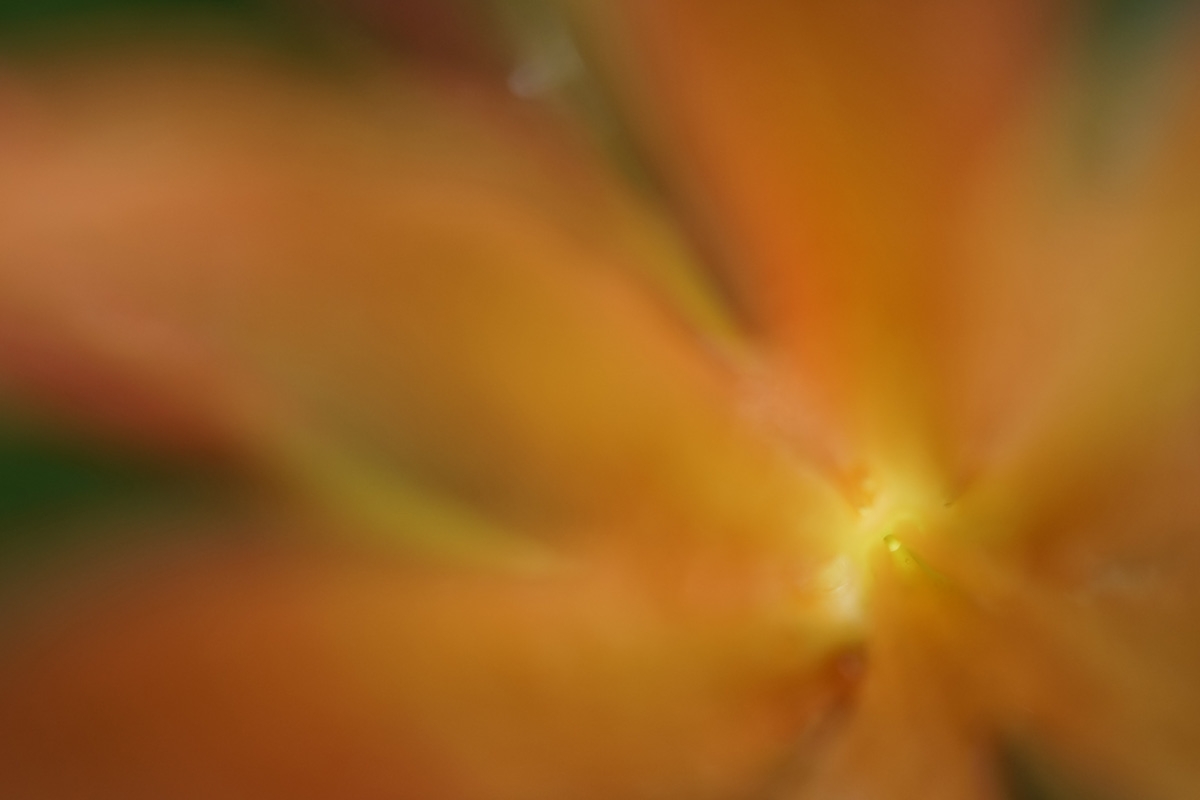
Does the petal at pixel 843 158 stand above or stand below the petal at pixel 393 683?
above

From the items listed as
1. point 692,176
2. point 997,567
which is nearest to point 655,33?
point 692,176

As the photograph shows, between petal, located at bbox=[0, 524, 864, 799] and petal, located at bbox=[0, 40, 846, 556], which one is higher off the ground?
petal, located at bbox=[0, 40, 846, 556]

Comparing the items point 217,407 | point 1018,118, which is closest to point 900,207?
point 1018,118

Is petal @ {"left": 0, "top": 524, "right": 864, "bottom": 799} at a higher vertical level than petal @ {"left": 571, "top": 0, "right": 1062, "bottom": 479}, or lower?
lower

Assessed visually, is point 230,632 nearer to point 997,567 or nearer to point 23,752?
point 23,752

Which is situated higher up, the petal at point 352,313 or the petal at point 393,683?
the petal at point 352,313

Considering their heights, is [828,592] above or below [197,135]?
below

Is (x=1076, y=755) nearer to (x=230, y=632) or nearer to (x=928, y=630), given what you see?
(x=928, y=630)
